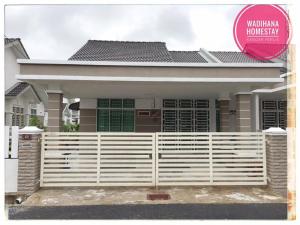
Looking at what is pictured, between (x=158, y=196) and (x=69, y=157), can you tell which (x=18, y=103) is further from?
(x=158, y=196)

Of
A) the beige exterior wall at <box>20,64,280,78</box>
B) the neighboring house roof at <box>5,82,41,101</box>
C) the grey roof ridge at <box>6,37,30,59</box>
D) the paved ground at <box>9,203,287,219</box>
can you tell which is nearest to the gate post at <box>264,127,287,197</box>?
the paved ground at <box>9,203,287,219</box>

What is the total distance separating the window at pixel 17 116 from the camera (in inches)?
605

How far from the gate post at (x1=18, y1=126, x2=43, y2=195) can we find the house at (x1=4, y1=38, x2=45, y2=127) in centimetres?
958

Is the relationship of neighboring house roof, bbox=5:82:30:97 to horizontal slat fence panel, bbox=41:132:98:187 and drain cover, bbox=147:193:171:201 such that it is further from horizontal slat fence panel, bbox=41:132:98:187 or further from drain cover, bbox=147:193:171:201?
drain cover, bbox=147:193:171:201

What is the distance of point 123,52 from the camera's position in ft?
41.0

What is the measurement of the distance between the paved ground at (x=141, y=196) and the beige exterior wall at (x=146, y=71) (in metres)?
3.58

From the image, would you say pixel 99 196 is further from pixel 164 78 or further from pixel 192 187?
pixel 164 78

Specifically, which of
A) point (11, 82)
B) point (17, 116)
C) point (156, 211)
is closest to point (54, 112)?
point (156, 211)

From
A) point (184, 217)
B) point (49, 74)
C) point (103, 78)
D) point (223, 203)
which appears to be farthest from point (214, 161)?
point (49, 74)

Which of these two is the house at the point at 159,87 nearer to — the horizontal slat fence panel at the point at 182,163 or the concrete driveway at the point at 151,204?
the horizontal slat fence panel at the point at 182,163

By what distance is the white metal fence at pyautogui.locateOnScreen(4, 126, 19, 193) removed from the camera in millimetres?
5984

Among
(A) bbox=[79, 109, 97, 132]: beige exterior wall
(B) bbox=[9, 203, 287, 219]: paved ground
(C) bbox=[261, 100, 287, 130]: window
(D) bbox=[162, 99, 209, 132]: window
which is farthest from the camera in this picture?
(C) bbox=[261, 100, 287, 130]: window

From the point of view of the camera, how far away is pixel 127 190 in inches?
249

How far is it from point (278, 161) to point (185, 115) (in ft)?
21.1
